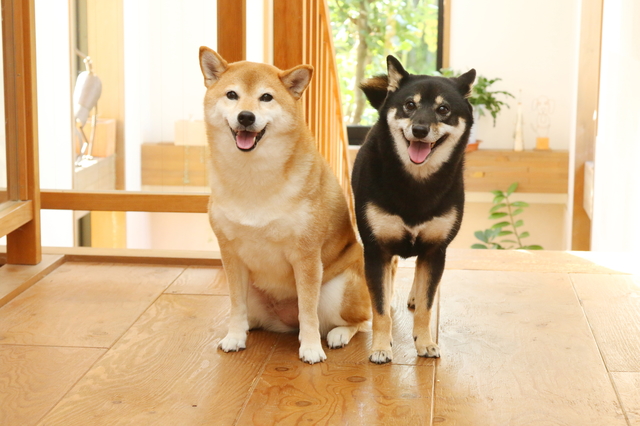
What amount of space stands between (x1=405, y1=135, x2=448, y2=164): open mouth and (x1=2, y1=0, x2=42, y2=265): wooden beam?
147cm

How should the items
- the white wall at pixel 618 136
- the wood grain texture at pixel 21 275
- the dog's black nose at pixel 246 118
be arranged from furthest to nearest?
1. the white wall at pixel 618 136
2. the wood grain texture at pixel 21 275
3. the dog's black nose at pixel 246 118

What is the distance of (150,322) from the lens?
84.8 inches

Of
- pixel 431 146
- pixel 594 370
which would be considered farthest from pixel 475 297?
pixel 431 146

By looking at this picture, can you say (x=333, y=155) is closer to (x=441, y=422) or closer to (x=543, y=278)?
(x=543, y=278)

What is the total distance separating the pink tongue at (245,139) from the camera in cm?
176

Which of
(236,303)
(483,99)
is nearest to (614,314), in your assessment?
(236,303)

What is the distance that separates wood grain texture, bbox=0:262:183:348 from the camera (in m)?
2.04

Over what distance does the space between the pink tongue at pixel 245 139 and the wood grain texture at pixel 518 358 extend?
0.77 metres

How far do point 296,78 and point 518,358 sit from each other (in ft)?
3.20

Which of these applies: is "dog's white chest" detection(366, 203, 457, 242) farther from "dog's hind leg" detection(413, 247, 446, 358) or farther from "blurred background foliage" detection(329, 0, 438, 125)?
"blurred background foliage" detection(329, 0, 438, 125)

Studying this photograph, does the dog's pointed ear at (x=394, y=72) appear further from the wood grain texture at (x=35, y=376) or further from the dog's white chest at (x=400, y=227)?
the wood grain texture at (x=35, y=376)

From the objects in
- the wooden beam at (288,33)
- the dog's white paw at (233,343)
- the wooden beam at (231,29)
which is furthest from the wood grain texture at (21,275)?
the wooden beam at (288,33)

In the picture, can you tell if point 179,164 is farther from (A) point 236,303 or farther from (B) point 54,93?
(A) point 236,303

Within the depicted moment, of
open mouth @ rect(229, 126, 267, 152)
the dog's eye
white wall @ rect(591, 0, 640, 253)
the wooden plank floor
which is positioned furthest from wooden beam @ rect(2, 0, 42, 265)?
white wall @ rect(591, 0, 640, 253)
